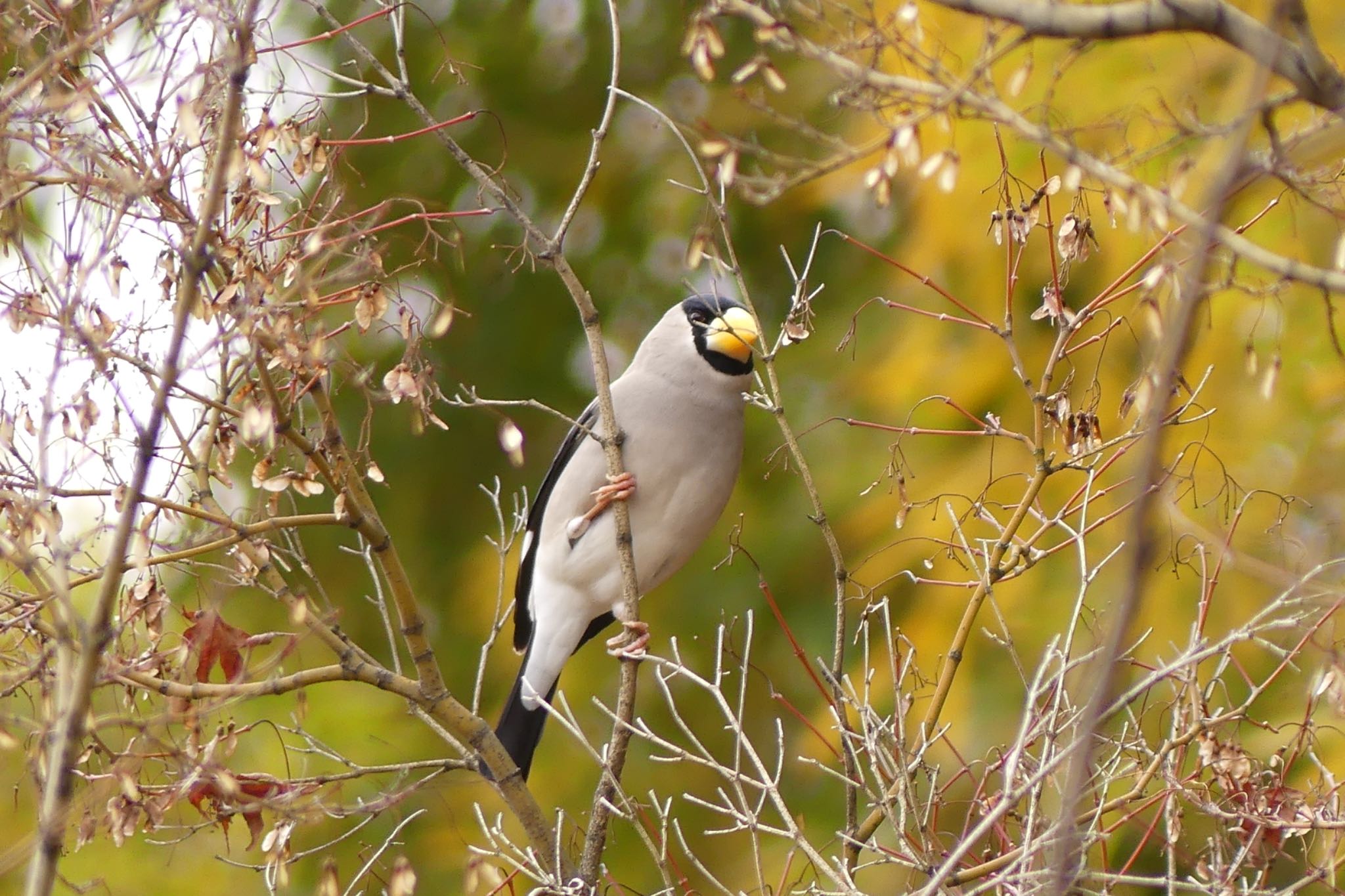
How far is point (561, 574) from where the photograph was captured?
5004 millimetres

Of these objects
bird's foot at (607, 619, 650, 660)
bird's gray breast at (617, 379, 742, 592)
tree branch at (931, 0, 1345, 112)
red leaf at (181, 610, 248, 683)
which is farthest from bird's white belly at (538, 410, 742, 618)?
tree branch at (931, 0, 1345, 112)

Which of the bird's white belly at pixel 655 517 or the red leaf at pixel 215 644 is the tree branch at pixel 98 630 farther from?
the bird's white belly at pixel 655 517

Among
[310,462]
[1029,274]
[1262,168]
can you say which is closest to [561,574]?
[1029,274]

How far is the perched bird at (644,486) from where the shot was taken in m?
4.72

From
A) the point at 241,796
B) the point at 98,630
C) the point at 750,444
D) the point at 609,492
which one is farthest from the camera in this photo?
the point at 750,444

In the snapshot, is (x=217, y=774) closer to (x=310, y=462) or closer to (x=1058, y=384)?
(x=310, y=462)

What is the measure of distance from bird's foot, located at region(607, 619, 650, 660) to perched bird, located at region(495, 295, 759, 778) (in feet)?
2.31

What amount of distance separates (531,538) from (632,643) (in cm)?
157

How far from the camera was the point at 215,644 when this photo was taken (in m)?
2.85

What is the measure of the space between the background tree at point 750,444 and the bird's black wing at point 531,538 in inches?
13.7

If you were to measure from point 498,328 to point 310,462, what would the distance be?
4.77 m

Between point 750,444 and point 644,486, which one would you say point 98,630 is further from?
point 750,444

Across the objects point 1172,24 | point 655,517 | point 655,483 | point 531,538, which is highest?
point 1172,24

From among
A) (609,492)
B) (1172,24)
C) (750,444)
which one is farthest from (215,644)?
(750,444)
